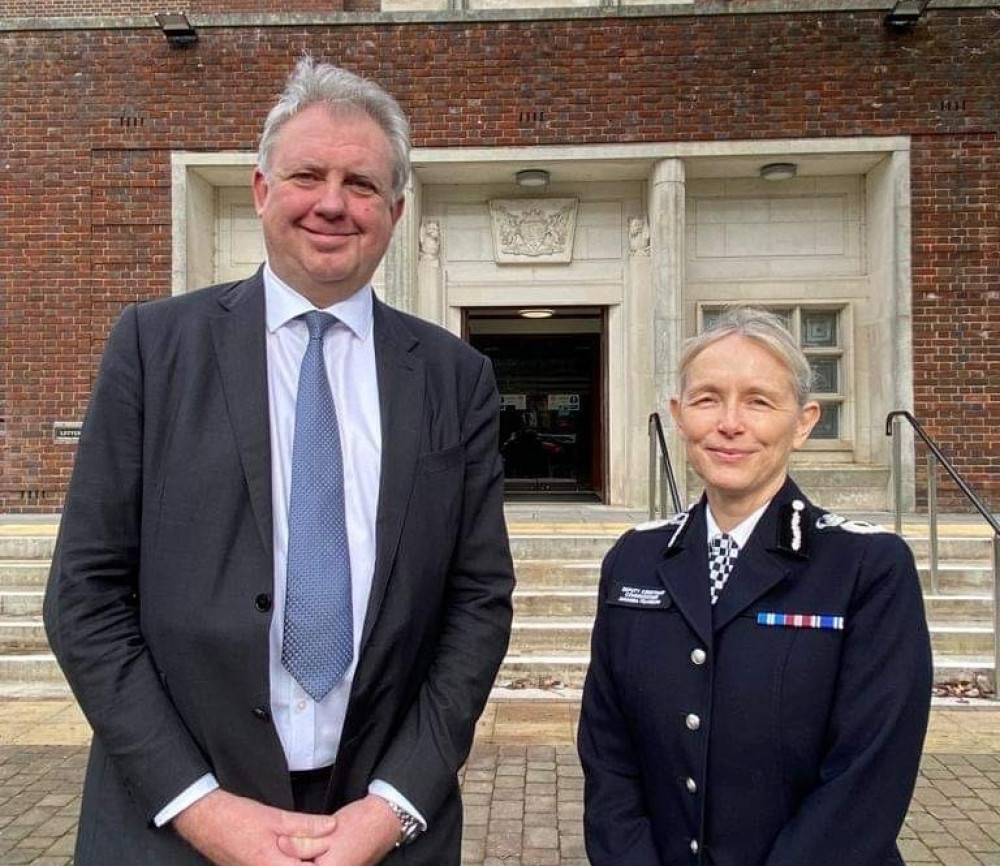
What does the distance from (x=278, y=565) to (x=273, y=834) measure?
0.44 meters

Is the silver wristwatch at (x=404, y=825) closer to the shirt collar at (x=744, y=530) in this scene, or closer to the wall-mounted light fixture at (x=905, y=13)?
the shirt collar at (x=744, y=530)

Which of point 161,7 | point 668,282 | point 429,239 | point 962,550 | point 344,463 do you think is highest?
point 161,7

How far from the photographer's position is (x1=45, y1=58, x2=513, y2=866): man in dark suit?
1.48 meters

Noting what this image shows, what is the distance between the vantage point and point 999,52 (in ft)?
28.3

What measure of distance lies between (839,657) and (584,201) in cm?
857

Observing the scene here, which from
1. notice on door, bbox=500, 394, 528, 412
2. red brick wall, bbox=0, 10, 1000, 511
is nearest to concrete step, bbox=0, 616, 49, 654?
red brick wall, bbox=0, 10, 1000, 511

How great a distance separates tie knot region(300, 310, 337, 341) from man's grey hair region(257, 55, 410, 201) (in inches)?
10.6

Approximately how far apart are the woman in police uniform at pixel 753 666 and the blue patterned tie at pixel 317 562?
0.60m

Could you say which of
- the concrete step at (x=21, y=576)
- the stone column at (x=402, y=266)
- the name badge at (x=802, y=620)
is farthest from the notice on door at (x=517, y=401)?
the name badge at (x=802, y=620)

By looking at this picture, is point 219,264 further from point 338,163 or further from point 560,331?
point 338,163

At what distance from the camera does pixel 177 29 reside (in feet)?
28.7

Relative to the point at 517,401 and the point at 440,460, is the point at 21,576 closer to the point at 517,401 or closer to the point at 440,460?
the point at 440,460

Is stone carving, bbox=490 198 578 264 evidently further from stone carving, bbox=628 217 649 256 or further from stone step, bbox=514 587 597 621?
stone step, bbox=514 587 597 621

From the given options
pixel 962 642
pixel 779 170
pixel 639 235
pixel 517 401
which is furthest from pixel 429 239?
pixel 962 642
